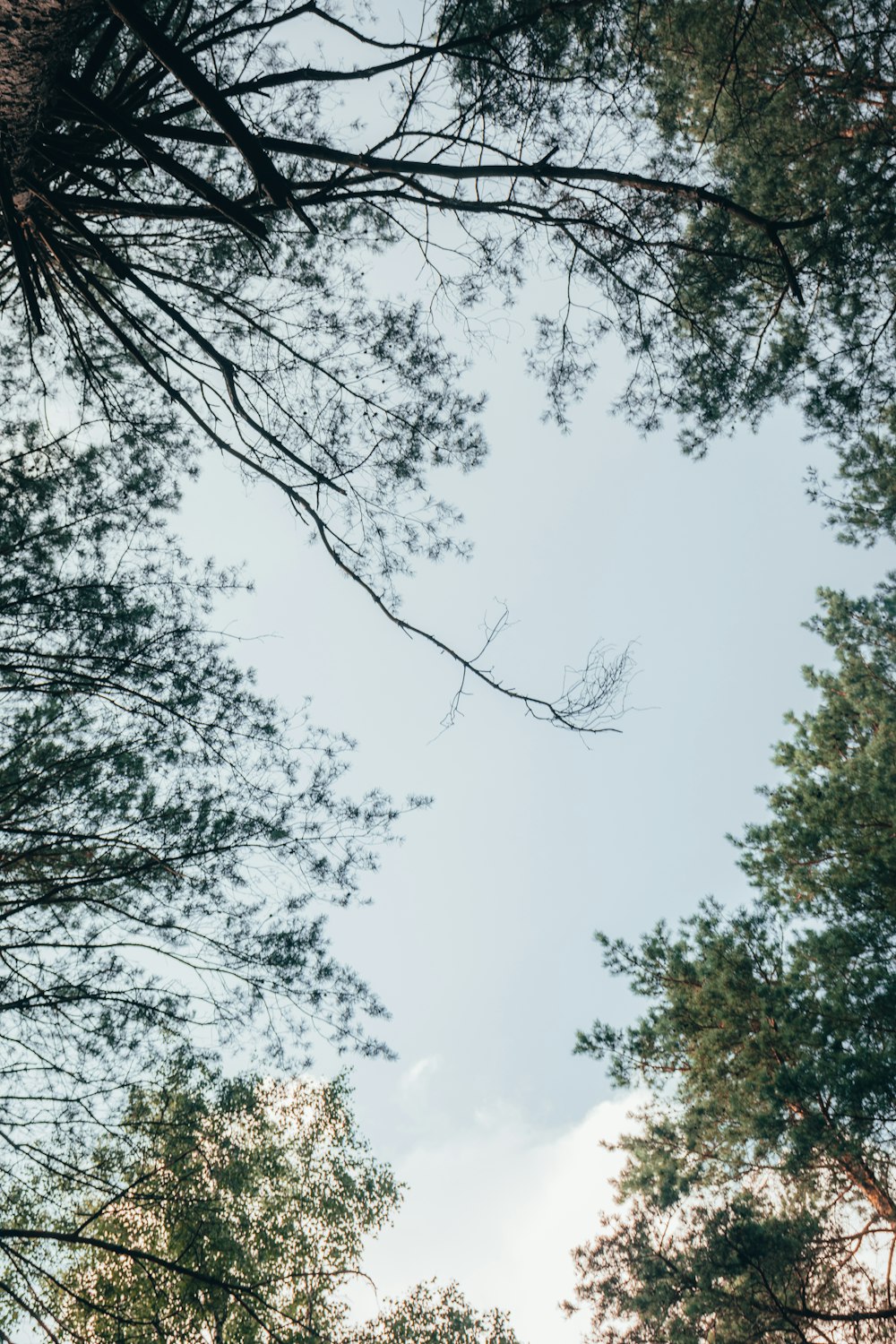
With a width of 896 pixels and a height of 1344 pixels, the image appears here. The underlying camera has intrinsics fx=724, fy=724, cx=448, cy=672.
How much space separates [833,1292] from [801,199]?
1097cm

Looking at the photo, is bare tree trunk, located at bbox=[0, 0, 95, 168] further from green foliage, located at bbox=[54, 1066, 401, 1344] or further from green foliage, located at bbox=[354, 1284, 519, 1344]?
green foliage, located at bbox=[354, 1284, 519, 1344]

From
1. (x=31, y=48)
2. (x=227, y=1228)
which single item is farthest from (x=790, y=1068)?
(x=31, y=48)

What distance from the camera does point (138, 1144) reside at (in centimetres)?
368

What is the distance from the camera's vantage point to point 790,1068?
6926 millimetres

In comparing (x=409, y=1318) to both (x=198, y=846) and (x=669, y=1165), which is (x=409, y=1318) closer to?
(x=669, y=1165)

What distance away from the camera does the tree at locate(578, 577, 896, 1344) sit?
22.2 feet

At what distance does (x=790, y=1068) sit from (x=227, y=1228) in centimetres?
516

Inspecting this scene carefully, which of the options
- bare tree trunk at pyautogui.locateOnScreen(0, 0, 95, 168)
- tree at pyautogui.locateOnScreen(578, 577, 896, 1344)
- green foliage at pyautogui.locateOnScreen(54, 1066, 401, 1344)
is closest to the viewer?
bare tree trunk at pyautogui.locateOnScreen(0, 0, 95, 168)

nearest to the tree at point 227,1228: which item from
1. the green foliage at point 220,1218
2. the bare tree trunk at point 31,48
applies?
the green foliage at point 220,1218

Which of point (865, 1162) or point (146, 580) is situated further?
point (865, 1162)

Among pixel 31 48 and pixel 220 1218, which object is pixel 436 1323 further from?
pixel 31 48

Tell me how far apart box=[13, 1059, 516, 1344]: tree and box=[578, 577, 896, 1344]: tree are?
13.0 feet

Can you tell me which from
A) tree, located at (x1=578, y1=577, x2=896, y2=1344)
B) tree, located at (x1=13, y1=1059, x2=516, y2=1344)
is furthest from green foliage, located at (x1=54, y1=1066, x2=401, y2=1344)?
tree, located at (x1=578, y1=577, x2=896, y2=1344)

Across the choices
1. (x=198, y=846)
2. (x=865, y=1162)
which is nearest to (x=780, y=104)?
(x=198, y=846)
